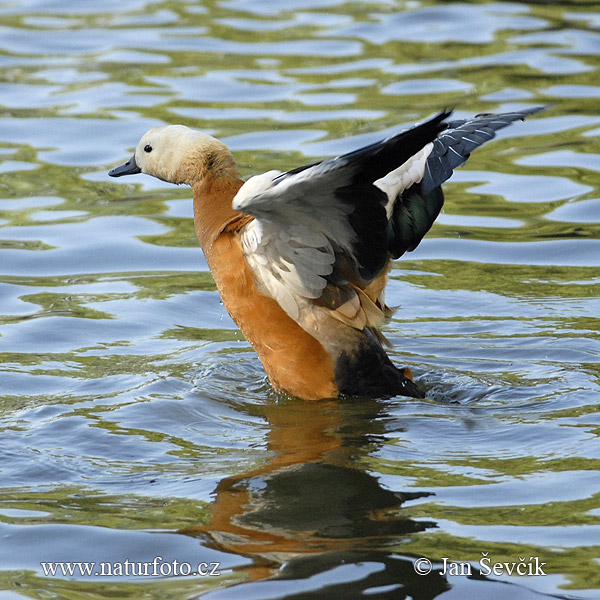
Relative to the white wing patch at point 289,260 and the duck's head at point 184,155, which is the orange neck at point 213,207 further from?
the white wing patch at point 289,260

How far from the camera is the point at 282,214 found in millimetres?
4930

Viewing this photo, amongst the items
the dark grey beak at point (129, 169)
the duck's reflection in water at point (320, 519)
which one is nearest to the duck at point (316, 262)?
the dark grey beak at point (129, 169)

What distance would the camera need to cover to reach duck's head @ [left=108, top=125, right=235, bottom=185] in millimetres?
5980

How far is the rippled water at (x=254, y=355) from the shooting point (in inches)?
156

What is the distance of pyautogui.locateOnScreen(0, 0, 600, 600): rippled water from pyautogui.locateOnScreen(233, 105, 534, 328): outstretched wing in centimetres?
64

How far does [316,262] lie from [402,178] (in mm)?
745

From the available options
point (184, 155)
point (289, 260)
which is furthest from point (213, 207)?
point (289, 260)

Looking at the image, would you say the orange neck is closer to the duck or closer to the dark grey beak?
the duck

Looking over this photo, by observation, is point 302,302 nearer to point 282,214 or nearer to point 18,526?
point 282,214

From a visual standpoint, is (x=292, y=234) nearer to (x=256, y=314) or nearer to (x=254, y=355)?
(x=256, y=314)

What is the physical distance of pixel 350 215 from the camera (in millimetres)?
4992

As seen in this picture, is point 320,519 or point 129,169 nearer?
point 320,519

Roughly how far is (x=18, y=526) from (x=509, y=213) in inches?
216

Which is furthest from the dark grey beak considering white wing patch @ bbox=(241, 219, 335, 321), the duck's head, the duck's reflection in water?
the duck's reflection in water
